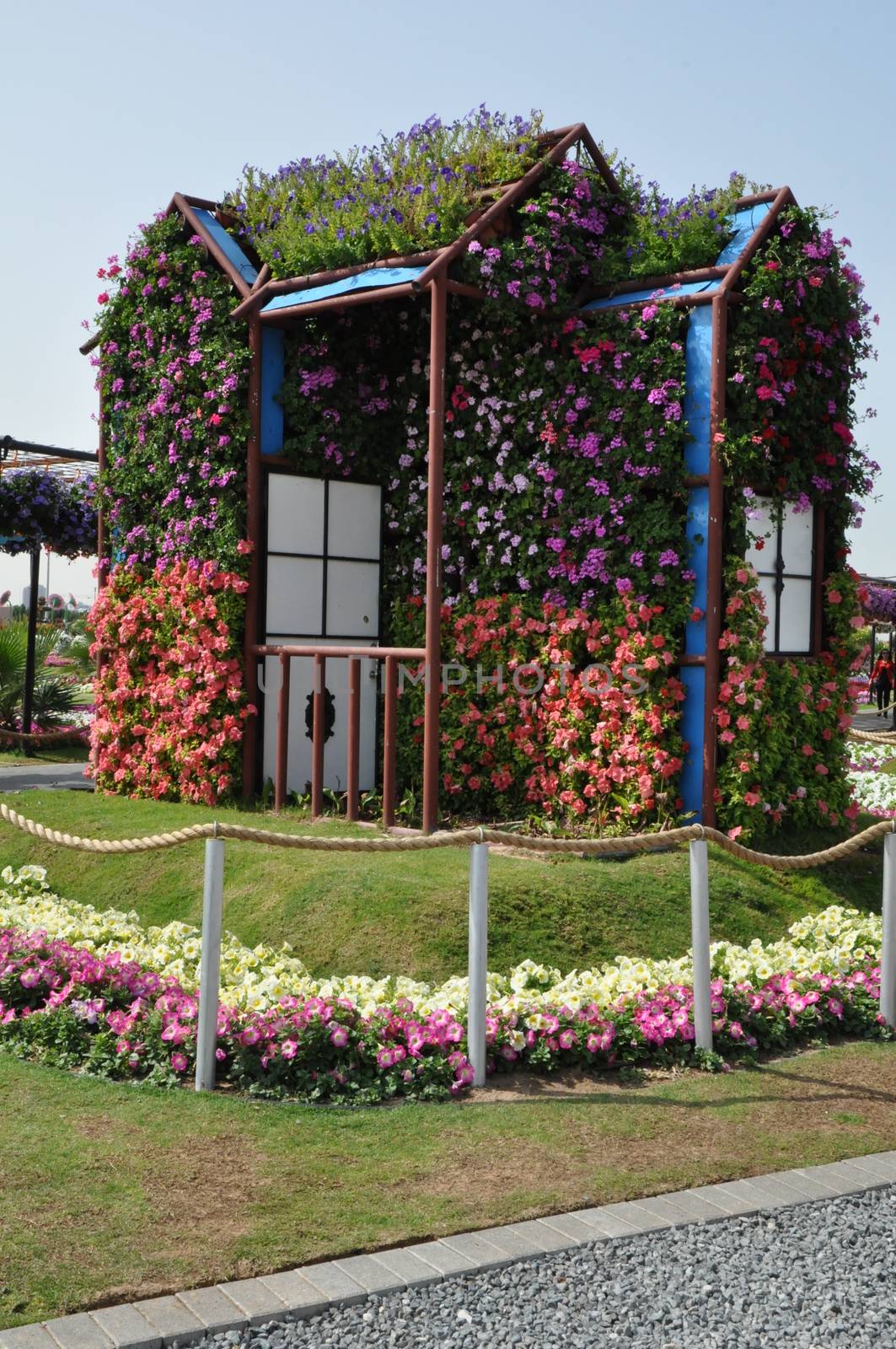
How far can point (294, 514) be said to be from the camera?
10.7m

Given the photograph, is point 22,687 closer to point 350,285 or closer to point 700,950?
point 350,285

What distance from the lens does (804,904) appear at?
8.12 metres

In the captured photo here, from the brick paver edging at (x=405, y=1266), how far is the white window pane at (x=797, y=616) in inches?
214

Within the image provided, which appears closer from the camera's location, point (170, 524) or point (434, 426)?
point (434, 426)

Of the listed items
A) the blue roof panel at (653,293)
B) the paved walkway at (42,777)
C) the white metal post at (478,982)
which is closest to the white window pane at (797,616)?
the blue roof panel at (653,293)

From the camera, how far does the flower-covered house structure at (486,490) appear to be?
8812 mm

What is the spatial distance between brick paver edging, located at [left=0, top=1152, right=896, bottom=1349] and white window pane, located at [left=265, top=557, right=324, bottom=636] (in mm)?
7004

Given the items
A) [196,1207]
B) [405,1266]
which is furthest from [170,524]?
[405,1266]

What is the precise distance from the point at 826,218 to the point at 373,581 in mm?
4459

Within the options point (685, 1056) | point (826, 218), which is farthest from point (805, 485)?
point (685, 1056)

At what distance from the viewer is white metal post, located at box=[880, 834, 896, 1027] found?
6227mm

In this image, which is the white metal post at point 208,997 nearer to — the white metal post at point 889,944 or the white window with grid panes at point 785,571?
the white metal post at point 889,944

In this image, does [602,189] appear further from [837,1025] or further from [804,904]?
[837,1025]

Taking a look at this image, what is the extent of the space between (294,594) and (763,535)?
3.71 meters
